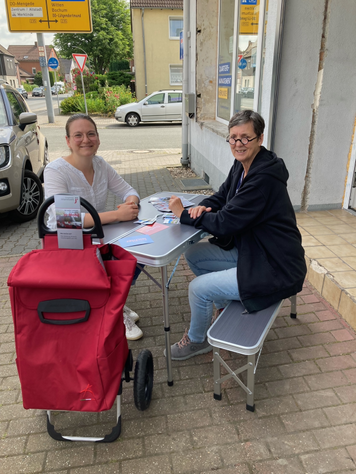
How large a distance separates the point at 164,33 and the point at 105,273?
28.2 meters

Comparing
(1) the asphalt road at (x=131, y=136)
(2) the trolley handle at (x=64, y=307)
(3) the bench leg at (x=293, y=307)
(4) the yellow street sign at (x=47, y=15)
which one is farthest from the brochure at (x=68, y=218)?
(4) the yellow street sign at (x=47, y=15)

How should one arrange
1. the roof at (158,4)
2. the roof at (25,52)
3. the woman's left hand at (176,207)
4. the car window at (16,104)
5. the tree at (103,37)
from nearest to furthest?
the woman's left hand at (176,207)
the car window at (16,104)
the roof at (158,4)
the tree at (103,37)
the roof at (25,52)

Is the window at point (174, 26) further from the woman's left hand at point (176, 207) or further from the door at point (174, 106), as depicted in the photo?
the woman's left hand at point (176, 207)

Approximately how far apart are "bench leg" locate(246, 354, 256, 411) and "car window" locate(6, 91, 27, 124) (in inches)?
196

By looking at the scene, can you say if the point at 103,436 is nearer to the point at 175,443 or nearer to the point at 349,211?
the point at 175,443

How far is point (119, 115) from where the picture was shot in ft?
58.7

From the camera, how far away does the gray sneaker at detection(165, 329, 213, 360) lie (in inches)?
106

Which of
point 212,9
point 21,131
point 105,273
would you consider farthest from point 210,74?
point 105,273

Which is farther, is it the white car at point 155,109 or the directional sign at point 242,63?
the white car at point 155,109

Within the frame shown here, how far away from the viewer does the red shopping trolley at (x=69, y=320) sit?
1.74 m

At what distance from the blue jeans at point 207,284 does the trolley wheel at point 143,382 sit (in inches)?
17.8

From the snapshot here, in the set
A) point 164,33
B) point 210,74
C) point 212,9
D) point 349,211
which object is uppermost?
point 164,33

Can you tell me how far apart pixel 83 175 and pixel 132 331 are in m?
1.24

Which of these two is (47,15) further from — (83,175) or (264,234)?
(264,234)
